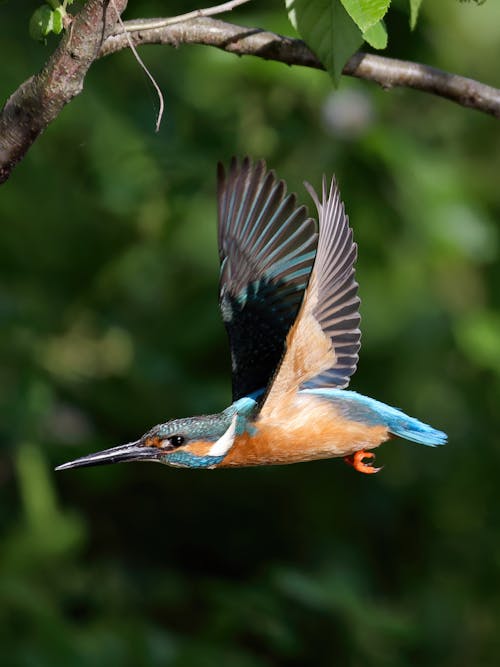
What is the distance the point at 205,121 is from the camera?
15.0 ft

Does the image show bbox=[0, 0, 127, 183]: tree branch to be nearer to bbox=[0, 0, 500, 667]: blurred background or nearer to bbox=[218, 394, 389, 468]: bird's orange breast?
bbox=[218, 394, 389, 468]: bird's orange breast

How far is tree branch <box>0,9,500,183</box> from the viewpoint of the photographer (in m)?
1.97

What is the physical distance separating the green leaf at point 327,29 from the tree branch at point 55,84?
1.17 ft

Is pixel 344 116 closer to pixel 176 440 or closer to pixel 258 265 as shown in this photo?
pixel 258 265

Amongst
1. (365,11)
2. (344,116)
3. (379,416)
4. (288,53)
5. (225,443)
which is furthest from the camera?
(344,116)

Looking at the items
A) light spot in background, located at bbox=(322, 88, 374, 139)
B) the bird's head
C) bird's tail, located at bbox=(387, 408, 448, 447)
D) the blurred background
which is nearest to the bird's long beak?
the bird's head

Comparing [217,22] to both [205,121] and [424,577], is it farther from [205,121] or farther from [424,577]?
[424,577]

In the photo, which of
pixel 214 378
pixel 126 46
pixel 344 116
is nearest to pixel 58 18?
pixel 126 46

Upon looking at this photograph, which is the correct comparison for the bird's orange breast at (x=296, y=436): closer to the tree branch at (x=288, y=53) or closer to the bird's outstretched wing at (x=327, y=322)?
the bird's outstretched wing at (x=327, y=322)

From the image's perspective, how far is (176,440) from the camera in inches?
96.7

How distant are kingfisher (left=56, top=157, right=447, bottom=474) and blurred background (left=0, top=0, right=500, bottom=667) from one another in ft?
3.98

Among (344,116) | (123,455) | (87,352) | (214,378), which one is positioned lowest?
(123,455)

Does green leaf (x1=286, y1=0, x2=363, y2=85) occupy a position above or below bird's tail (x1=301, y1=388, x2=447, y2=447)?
above

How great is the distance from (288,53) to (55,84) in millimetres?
584
